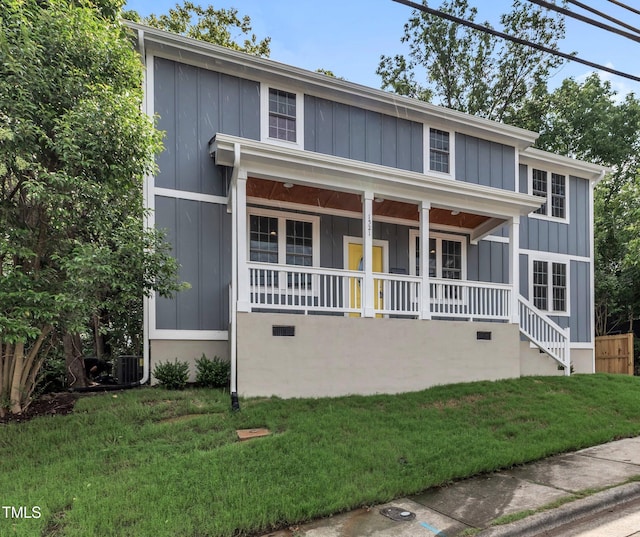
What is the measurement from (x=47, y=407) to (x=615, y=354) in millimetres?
15261

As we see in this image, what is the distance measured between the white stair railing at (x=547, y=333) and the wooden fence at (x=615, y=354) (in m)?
5.30

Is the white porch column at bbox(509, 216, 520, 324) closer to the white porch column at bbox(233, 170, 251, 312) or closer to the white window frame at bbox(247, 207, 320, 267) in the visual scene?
the white window frame at bbox(247, 207, 320, 267)

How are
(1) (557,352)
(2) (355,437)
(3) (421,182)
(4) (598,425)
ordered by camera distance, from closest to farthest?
(2) (355,437), (4) (598,425), (3) (421,182), (1) (557,352)

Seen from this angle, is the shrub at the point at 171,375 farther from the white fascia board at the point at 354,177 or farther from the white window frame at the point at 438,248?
the white window frame at the point at 438,248

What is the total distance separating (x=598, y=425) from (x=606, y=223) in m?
13.8

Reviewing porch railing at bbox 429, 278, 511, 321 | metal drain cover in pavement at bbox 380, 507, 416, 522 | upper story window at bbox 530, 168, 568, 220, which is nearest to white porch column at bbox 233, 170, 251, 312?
porch railing at bbox 429, 278, 511, 321

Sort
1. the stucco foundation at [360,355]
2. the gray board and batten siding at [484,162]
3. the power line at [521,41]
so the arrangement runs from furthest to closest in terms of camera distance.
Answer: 1. the gray board and batten siding at [484,162]
2. the stucco foundation at [360,355]
3. the power line at [521,41]

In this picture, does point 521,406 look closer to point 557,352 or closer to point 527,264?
point 557,352

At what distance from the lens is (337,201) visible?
9516 mm

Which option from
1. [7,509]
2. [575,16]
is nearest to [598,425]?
[575,16]

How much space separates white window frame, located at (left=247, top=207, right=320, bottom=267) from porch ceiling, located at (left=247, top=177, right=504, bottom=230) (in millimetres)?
262

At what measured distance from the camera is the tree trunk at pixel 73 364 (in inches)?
320

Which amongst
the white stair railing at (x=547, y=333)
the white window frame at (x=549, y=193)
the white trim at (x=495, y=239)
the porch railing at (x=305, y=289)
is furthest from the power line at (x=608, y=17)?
the white window frame at (x=549, y=193)

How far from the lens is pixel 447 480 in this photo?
4.73 metres
